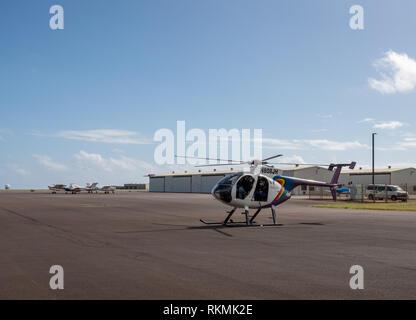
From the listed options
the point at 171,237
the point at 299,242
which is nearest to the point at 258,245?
the point at 299,242

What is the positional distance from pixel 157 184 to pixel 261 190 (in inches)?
4248

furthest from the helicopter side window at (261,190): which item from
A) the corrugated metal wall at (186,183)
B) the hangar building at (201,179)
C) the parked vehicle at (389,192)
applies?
the corrugated metal wall at (186,183)

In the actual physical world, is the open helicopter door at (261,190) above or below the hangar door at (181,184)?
above

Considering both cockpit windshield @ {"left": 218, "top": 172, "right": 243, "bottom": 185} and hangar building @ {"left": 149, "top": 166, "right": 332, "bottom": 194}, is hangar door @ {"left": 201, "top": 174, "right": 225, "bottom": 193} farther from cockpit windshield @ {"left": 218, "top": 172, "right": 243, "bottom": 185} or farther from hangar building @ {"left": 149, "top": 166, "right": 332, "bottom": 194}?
cockpit windshield @ {"left": 218, "top": 172, "right": 243, "bottom": 185}

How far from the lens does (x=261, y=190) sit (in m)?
20.2

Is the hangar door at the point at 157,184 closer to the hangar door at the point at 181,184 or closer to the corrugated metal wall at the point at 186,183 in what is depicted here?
the corrugated metal wall at the point at 186,183

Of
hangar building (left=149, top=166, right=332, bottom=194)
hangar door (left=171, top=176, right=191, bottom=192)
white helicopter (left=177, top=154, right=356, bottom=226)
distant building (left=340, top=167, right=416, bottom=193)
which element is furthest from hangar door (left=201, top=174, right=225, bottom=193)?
white helicopter (left=177, top=154, right=356, bottom=226)

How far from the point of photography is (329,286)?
7.64 m

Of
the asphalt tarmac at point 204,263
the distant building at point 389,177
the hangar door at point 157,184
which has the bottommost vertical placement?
the hangar door at point 157,184

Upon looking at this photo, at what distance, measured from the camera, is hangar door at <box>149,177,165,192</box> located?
123m

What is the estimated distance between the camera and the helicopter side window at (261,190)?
20125 millimetres

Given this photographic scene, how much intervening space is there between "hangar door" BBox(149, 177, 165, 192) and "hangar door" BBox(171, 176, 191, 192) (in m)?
6.35

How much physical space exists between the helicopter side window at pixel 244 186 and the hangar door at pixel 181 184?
293 ft
